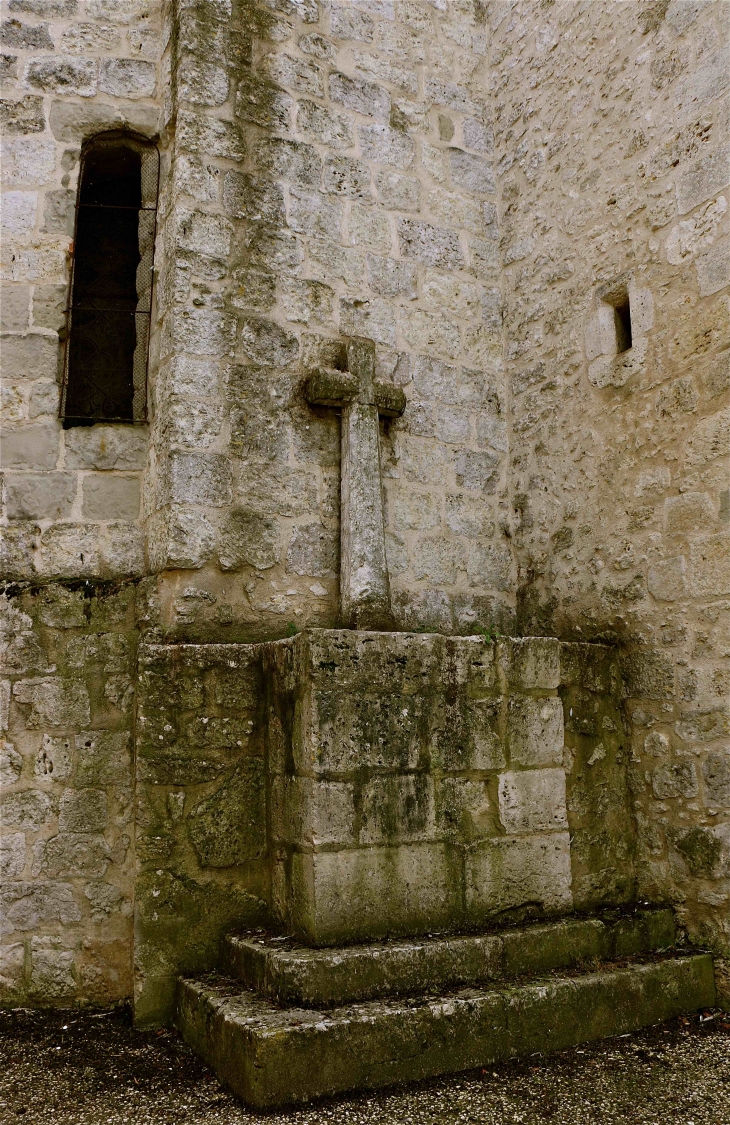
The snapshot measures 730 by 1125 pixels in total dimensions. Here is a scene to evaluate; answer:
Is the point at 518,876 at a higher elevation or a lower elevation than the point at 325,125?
lower

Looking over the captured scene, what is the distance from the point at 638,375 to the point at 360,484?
1.32 meters

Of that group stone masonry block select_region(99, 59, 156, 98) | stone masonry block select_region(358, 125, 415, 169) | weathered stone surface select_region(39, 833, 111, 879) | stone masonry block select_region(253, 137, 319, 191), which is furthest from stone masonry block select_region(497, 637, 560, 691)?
stone masonry block select_region(99, 59, 156, 98)

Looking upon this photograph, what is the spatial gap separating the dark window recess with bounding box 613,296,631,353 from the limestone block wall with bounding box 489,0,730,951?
3 cm

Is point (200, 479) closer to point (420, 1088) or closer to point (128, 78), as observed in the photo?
point (128, 78)

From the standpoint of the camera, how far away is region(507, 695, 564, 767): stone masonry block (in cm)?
334

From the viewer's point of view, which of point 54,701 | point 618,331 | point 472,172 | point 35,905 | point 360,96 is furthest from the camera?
point 472,172

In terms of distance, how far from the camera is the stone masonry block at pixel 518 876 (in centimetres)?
315

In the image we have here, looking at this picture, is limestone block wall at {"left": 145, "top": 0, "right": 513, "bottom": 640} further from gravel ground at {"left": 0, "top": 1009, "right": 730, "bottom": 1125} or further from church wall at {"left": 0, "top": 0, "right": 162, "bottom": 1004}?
gravel ground at {"left": 0, "top": 1009, "right": 730, "bottom": 1125}

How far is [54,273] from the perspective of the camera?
152 inches

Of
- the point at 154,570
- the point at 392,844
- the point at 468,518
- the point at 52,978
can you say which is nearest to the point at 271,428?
the point at 154,570

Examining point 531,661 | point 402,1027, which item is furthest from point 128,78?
point 402,1027

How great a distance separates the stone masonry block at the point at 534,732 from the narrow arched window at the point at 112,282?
2140 millimetres

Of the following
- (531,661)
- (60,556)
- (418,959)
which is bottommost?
(418,959)

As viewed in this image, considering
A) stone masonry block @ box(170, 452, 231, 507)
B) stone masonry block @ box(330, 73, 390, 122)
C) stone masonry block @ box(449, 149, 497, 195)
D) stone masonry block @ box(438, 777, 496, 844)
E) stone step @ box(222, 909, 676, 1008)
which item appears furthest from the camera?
stone masonry block @ box(449, 149, 497, 195)
